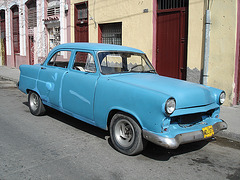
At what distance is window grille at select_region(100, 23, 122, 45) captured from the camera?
11242mm

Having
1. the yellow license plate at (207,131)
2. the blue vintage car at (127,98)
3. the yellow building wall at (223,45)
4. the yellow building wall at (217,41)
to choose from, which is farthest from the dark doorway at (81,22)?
the yellow license plate at (207,131)

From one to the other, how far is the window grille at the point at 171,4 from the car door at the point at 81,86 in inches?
197

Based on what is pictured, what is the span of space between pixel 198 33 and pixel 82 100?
4978mm

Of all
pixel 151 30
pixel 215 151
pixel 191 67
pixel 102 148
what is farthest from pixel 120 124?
pixel 151 30

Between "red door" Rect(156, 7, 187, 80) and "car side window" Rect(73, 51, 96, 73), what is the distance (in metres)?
4.65

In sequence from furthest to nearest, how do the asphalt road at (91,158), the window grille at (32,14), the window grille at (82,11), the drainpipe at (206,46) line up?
the window grille at (32,14) → the window grille at (82,11) → the drainpipe at (206,46) → the asphalt road at (91,158)

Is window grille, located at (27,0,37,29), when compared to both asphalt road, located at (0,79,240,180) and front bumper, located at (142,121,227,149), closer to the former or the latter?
asphalt road, located at (0,79,240,180)

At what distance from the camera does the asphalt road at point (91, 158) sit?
3416 millimetres

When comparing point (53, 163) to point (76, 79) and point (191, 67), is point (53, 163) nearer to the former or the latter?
point (76, 79)

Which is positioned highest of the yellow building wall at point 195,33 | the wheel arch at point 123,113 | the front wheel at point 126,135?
the yellow building wall at point 195,33

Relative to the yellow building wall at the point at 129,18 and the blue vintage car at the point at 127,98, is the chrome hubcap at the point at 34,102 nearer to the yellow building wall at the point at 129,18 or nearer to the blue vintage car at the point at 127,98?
the blue vintage car at the point at 127,98

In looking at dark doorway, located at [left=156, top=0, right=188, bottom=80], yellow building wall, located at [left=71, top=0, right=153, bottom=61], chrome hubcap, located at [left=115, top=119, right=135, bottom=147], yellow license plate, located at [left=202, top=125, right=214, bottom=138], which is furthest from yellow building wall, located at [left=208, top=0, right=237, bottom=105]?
chrome hubcap, located at [left=115, top=119, right=135, bottom=147]

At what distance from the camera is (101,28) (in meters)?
12.2

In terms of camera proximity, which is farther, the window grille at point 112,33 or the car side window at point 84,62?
the window grille at point 112,33
